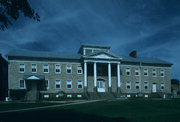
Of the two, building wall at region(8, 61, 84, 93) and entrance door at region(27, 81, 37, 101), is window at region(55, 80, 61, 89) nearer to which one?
building wall at region(8, 61, 84, 93)

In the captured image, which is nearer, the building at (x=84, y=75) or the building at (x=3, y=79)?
the building at (x=84, y=75)

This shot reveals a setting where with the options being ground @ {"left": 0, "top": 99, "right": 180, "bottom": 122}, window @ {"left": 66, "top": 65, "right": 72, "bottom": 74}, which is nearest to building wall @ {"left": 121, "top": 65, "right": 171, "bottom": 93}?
window @ {"left": 66, "top": 65, "right": 72, "bottom": 74}

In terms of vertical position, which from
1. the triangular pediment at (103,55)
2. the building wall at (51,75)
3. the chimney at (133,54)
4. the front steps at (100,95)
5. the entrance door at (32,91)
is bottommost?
the front steps at (100,95)

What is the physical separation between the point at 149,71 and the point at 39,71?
2564cm

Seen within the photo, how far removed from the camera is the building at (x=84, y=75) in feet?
114

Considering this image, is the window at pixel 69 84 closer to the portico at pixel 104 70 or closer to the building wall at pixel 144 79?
the portico at pixel 104 70

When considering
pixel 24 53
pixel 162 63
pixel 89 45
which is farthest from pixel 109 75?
pixel 24 53

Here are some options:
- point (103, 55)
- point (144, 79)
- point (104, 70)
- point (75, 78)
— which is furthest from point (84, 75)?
point (144, 79)

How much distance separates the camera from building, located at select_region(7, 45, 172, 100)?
1363 inches

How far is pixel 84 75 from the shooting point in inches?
1433

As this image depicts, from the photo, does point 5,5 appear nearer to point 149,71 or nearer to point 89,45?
point 89,45

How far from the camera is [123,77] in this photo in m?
40.9

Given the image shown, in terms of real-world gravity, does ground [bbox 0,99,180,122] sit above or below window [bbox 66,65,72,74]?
below

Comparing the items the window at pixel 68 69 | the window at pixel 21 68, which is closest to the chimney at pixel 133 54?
the window at pixel 68 69
